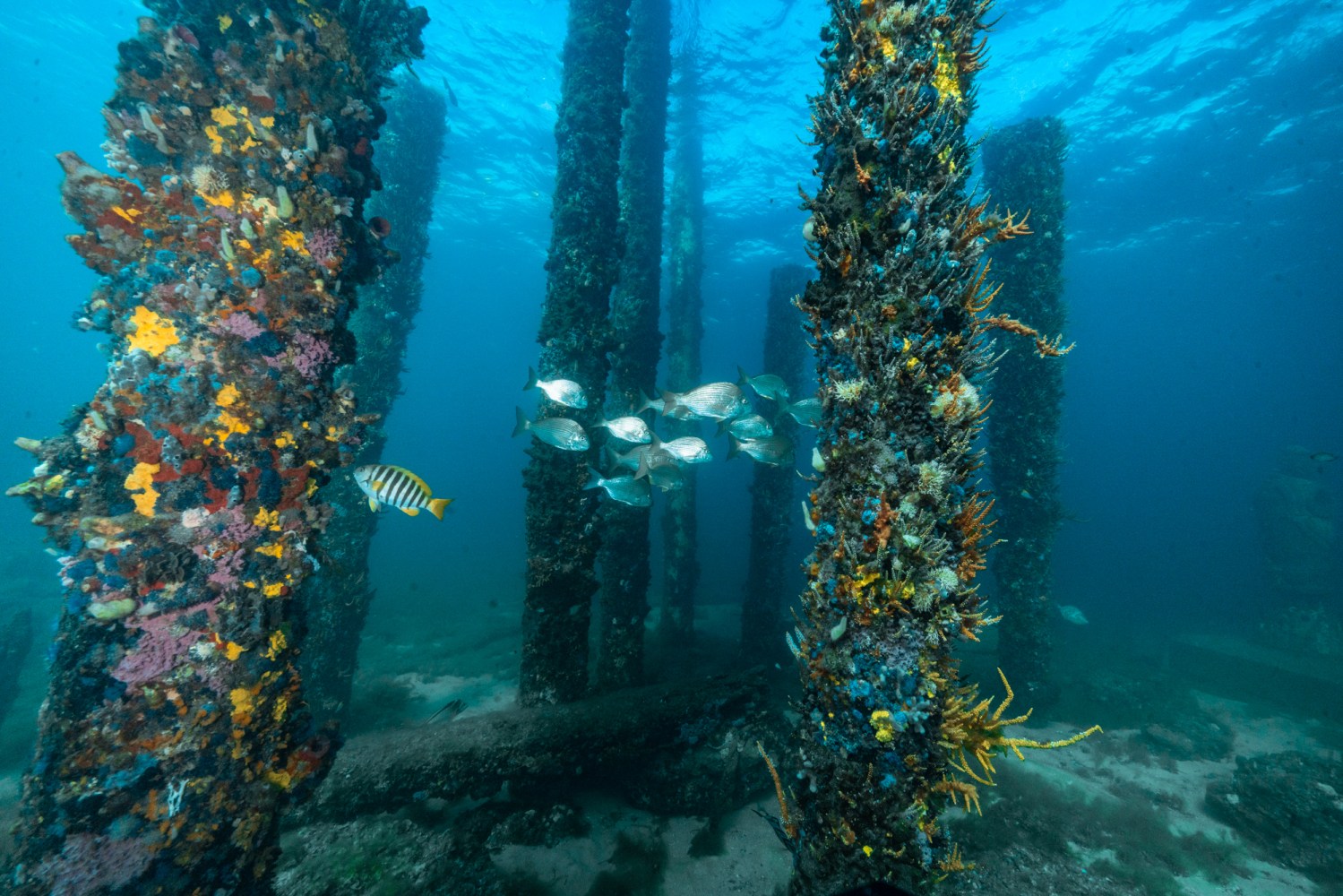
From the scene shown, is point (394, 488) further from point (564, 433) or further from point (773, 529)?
point (773, 529)

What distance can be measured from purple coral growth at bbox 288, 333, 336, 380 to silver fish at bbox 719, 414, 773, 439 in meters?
4.88

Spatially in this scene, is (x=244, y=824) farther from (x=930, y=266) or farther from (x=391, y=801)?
(x=930, y=266)

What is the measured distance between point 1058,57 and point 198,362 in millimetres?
23772

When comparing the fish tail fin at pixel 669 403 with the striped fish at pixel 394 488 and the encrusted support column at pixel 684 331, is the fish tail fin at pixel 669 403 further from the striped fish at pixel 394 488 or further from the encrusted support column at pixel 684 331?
the encrusted support column at pixel 684 331

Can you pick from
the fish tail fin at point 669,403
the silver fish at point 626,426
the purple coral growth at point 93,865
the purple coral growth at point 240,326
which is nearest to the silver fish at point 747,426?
the fish tail fin at point 669,403

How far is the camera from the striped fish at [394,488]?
14.4ft

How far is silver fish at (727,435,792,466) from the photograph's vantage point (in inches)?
295

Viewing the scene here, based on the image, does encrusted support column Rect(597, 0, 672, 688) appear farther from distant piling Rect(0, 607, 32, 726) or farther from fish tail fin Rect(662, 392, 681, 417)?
distant piling Rect(0, 607, 32, 726)

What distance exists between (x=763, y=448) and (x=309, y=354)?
19.0 feet

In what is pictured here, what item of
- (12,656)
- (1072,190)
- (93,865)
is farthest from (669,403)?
(1072,190)

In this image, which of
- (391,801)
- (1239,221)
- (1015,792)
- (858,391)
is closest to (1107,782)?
(1015,792)

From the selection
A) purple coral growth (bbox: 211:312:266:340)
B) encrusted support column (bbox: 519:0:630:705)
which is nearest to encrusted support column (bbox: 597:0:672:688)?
encrusted support column (bbox: 519:0:630:705)

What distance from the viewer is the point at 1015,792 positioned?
6.58 m

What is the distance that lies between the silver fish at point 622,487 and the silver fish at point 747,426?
1.45 meters
